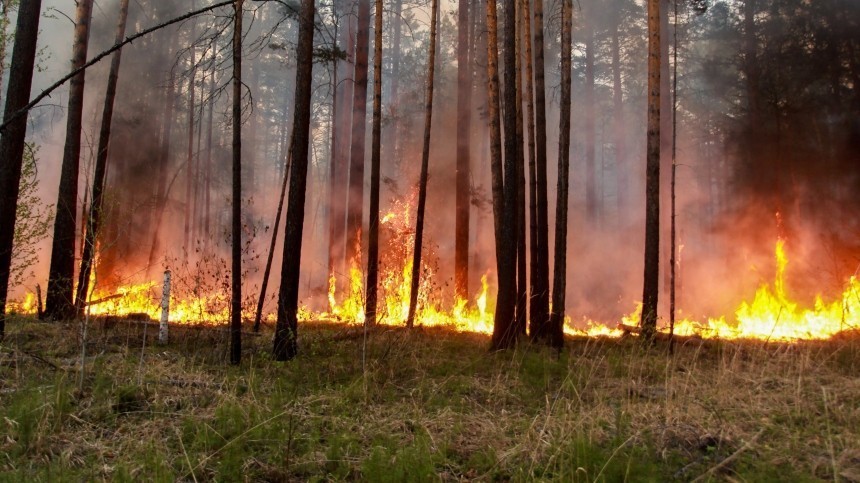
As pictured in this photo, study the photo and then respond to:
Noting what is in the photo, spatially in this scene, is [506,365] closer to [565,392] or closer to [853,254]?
[565,392]

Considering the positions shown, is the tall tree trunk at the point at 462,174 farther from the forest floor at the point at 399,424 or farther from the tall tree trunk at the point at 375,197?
the forest floor at the point at 399,424

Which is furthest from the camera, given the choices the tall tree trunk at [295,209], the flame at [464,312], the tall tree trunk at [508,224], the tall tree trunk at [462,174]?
the tall tree trunk at [462,174]

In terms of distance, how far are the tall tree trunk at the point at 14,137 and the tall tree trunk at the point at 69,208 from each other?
2.85 m

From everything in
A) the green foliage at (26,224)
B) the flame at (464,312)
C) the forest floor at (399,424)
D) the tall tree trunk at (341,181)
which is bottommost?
the forest floor at (399,424)

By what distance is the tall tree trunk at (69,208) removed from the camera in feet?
32.7

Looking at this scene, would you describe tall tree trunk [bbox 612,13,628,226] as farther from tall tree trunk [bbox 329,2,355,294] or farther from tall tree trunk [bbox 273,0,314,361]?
tall tree trunk [bbox 273,0,314,361]

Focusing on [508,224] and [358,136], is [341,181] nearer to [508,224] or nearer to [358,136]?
[358,136]

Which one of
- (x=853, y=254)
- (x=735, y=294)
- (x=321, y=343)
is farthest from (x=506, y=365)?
(x=735, y=294)

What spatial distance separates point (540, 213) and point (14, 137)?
29.8 feet

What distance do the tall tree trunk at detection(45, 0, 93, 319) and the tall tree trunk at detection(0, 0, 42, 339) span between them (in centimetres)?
285

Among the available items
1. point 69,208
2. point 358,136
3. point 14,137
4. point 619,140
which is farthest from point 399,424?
point 619,140

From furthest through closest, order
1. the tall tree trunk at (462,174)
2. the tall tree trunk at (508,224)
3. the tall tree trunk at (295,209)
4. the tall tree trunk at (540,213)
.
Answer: the tall tree trunk at (462,174)
the tall tree trunk at (540,213)
the tall tree trunk at (508,224)
the tall tree trunk at (295,209)

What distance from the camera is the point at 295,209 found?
7.75 m

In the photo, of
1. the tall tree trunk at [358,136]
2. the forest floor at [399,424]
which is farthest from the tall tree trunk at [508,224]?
the tall tree trunk at [358,136]
